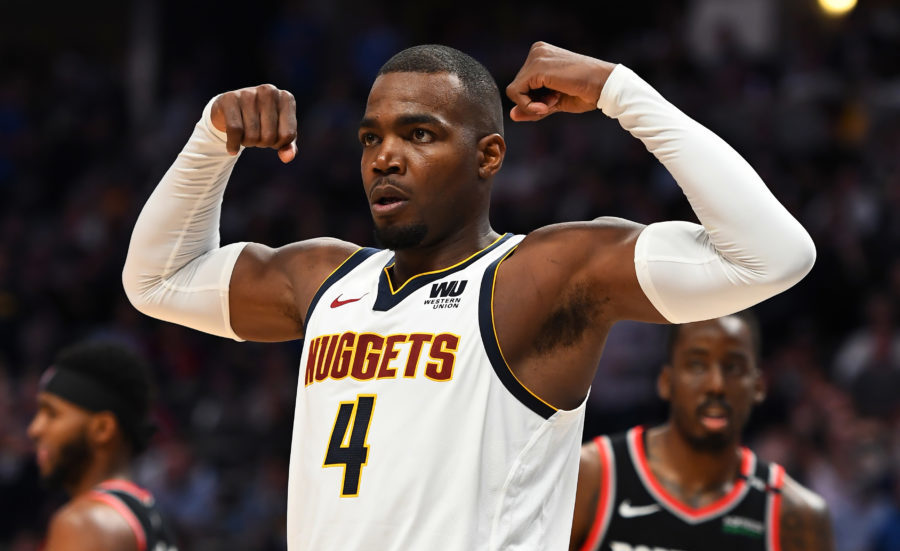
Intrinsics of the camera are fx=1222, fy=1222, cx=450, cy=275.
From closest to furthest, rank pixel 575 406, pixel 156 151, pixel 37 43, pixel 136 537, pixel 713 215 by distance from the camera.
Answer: pixel 713 215 → pixel 575 406 → pixel 136 537 → pixel 156 151 → pixel 37 43

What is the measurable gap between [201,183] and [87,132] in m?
10.8

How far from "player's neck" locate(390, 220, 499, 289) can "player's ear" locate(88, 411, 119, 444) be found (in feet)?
6.06

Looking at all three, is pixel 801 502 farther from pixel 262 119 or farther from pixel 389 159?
pixel 262 119

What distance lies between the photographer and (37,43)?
16.2m

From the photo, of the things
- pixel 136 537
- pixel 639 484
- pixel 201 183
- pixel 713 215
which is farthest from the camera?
pixel 639 484

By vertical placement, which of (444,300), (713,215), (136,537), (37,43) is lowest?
(136,537)

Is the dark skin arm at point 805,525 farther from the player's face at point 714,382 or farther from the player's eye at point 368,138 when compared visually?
the player's eye at point 368,138

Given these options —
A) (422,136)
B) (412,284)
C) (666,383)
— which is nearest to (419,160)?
(422,136)

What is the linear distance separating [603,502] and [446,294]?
5.98 ft

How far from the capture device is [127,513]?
4609 mm

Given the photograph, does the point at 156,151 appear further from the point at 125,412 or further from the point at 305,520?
the point at 305,520

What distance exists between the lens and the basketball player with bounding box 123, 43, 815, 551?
3115 mm

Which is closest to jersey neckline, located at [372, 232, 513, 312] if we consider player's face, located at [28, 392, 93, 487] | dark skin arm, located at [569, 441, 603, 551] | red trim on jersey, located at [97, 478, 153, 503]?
dark skin arm, located at [569, 441, 603, 551]

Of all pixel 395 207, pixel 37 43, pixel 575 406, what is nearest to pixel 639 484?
pixel 575 406
